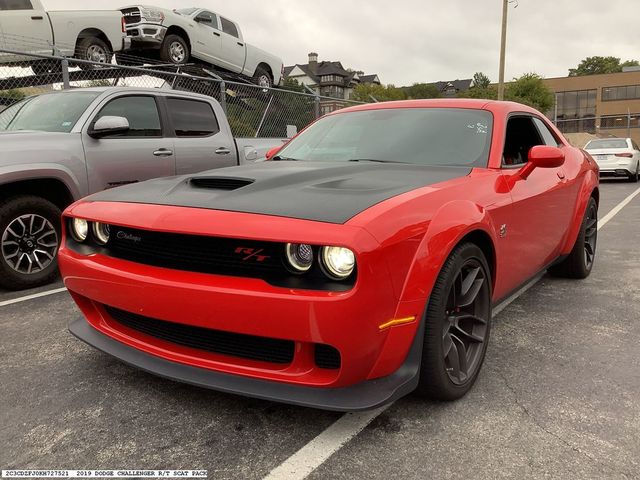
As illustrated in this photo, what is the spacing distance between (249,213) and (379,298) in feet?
2.03

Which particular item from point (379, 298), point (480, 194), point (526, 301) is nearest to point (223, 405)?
point (379, 298)

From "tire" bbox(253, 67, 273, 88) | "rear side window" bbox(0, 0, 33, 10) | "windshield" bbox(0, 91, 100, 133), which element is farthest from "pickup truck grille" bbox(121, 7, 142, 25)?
"windshield" bbox(0, 91, 100, 133)

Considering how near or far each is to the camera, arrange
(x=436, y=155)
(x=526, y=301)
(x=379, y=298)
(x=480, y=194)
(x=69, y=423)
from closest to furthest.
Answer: (x=379, y=298), (x=69, y=423), (x=480, y=194), (x=436, y=155), (x=526, y=301)

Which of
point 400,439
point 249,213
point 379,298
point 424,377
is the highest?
point 249,213

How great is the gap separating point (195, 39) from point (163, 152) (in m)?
7.71

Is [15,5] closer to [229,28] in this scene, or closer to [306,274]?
[229,28]

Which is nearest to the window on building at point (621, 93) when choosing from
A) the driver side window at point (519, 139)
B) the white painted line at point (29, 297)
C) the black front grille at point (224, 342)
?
the driver side window at point (519, 139)

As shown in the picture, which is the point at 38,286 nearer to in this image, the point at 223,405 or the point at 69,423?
the point at 69,423

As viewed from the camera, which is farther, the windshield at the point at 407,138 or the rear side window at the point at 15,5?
the rear side window at the point at 15,5

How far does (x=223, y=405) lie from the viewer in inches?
97.8

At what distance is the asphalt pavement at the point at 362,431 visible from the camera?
6.79 feet

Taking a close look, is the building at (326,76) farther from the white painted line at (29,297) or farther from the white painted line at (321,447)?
the white painted line at (321,447)

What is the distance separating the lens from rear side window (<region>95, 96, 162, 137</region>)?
546cm

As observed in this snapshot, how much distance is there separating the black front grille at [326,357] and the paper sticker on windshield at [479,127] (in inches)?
76.4
